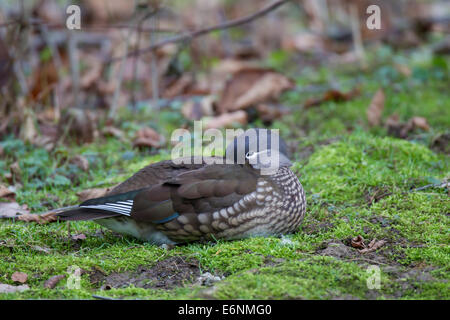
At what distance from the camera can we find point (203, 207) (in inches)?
141

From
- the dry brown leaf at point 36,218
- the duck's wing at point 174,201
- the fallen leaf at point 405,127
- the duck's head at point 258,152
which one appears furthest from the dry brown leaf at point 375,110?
the dry brown leaf at point 36,218

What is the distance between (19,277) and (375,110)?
417cm

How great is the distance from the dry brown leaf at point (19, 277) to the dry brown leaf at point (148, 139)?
2.67 m

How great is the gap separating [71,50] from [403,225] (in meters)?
4.04

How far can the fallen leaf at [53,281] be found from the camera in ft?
9.95

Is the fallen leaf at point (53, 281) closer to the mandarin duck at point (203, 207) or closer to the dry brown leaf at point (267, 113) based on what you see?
the mandarin duck at point (203, 207)

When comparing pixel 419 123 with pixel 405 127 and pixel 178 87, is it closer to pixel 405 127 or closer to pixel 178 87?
pixel 405 127

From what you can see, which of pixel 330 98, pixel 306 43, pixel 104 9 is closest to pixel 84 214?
pixel 330 98

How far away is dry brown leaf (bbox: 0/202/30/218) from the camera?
4.20 metres

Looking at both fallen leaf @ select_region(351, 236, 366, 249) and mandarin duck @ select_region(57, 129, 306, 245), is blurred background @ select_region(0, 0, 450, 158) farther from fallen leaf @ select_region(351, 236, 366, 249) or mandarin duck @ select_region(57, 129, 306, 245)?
fallen leaf @ select_region(351, 236, 366, 249)

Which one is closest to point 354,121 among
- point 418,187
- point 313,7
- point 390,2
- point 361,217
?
point 418,187

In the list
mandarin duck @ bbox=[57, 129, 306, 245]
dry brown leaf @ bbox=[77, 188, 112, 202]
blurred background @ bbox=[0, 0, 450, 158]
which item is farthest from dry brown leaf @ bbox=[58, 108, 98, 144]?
mandarin duck @ bbox=[57, 129, 306, 245]

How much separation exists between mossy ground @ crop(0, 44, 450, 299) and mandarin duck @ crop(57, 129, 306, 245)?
102 millimetres

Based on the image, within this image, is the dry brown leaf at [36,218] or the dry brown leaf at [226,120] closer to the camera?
the dry brown leaf at [36,218]
